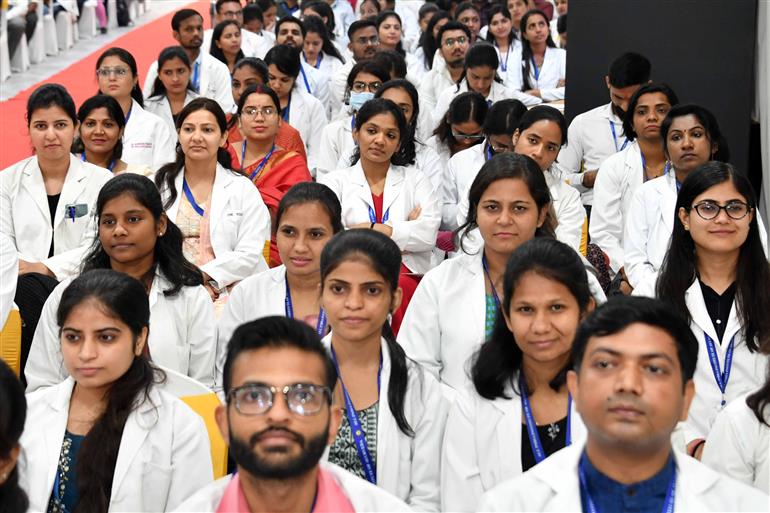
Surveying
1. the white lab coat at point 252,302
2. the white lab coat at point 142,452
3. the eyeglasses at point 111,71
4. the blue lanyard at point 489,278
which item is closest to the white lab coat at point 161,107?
the eyeglasses at point 111,71

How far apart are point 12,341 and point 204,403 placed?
1.12 metres

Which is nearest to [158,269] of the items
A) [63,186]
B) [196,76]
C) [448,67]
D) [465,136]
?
[63,186]

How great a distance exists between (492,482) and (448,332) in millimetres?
776

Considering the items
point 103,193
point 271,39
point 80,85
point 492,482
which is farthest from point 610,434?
point 80,85

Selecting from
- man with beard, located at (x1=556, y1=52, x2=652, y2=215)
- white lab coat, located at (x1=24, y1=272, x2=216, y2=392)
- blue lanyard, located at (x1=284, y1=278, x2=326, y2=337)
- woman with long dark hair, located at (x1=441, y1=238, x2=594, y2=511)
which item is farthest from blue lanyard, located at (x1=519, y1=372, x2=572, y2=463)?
man with beard, located at (x1=556, y1=52, x2=652, y2=215)

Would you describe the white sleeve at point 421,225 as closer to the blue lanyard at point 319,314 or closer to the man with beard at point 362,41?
the blue lanyard at point 319,314

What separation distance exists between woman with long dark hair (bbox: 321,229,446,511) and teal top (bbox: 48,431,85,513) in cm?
65

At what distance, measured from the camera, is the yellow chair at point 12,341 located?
402cm

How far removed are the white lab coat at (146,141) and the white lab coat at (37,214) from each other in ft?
4.16

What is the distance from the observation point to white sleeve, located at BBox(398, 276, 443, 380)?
12.5 ft

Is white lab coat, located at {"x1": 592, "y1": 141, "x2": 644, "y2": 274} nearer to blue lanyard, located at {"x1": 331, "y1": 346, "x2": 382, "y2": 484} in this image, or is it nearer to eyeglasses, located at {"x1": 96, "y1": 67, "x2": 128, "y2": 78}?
blue lanyard, located at {"x1": 331, "y1": 346, "x2": 382, "y2": 484}

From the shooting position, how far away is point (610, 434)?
7.93 ft

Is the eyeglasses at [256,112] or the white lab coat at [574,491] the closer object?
the white lab coat at [574,491]

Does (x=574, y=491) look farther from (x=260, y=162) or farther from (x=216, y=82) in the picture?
(x=216, y=82)
